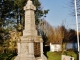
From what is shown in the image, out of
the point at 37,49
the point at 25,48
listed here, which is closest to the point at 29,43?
the point at 25,48

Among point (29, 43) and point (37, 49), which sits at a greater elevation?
point (29, 43)

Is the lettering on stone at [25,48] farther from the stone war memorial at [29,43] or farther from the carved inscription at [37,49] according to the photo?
the carved inscription at [37,49]

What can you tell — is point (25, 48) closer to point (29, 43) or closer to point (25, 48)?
point (25, 48)

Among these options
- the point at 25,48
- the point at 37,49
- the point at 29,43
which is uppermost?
the point at 29,43

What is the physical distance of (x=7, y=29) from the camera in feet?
102

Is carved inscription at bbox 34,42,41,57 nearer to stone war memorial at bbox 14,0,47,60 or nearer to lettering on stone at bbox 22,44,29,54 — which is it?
stone war memorial at bbox 14,0,47,60

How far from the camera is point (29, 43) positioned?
16.8 meters

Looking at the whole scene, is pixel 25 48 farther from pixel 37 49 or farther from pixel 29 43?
pixel 37 49

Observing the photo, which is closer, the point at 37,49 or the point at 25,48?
the point at 25,48

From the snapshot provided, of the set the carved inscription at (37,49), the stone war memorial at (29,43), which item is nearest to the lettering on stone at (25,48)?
the stone war memorial at (29,43)

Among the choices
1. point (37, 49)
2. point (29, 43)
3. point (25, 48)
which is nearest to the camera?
point (29, 43)

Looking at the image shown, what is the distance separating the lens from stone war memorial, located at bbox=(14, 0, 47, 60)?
16781mm

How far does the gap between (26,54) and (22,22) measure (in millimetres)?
16717

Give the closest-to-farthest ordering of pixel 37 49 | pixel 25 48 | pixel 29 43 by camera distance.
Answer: pixel 29 43 → pixel 25 48 → pixel 37 49
